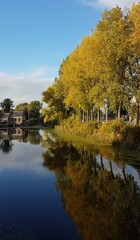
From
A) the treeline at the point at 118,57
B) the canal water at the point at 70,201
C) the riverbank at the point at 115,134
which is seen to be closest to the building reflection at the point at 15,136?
the riverbank at the point at 115,134

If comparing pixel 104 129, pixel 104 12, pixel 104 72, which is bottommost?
pixel 104 129

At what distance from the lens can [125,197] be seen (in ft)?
45.5

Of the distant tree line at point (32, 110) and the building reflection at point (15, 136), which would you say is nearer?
the building reflection at point (15, 136)

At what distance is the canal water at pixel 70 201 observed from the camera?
9.93 m

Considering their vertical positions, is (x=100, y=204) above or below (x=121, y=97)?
below

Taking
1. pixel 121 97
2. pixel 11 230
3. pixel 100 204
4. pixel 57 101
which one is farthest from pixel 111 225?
pixel 57 101

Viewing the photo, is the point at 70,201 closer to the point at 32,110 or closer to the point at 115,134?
the point at 115,134

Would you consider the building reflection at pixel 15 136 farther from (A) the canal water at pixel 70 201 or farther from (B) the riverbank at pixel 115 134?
(A) the canal water at pixel 70 201

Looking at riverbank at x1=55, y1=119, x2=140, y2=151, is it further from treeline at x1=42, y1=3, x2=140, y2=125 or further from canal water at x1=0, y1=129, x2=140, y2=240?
canal water at x1=0, y1=129, x2=140, y2=240

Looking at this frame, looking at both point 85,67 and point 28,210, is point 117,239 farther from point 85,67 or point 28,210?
point 85,67

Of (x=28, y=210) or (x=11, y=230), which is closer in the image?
(x=11, y=230)

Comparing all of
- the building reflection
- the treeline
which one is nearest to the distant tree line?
the building reflection

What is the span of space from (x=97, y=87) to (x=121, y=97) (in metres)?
6.81

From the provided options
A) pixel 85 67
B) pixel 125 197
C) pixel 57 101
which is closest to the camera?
pixel 125 197
